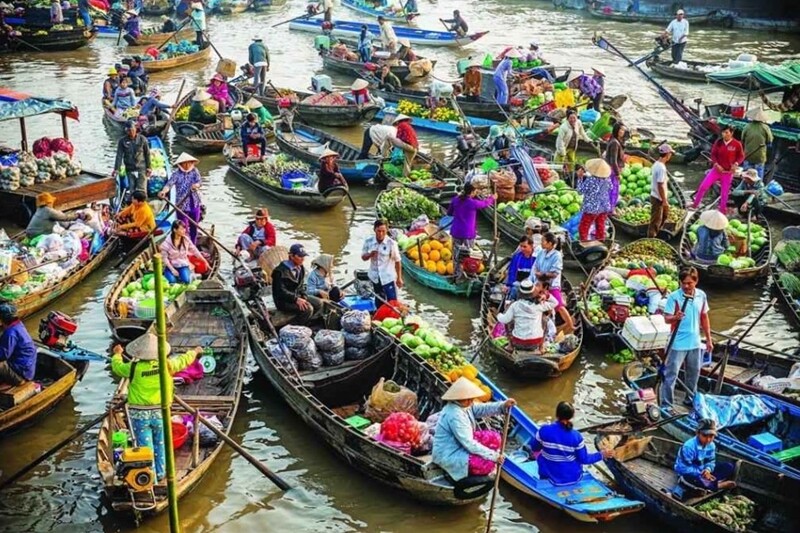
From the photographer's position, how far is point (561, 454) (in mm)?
8945

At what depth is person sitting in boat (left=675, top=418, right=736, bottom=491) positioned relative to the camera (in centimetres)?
887

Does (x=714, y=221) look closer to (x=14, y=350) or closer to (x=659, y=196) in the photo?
(x=659, y=196)

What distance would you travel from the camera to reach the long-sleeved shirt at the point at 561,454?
349 inches

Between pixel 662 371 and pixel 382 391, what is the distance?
3.10m

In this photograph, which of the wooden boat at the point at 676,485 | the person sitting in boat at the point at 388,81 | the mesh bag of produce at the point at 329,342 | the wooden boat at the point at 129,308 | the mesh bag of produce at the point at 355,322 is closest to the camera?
the wooden boat at the point at 676,485

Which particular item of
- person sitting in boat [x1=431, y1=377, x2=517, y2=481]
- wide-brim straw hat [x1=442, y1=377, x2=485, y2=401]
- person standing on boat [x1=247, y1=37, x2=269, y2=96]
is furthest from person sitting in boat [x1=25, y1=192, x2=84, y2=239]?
person standing on boat [x1=247, y1=37, x2=269, y2=96]

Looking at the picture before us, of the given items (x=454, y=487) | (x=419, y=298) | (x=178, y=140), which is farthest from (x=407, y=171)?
(x=454, y=487)

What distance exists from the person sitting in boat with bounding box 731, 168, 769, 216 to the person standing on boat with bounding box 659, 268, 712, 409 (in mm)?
6333

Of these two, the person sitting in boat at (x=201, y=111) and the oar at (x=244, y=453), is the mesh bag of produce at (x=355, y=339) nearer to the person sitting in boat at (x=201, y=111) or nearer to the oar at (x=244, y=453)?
the oar at (x=244, y=453)

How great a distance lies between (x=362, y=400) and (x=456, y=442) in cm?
238

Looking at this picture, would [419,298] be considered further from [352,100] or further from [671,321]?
[352,100]

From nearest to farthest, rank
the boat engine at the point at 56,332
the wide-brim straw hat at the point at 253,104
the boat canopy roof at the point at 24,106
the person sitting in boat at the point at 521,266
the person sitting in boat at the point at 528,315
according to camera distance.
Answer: the person sitting in boat at the point at 528,315
the boat engine at the point at 56,332
the person sitting in boat at the point at 521,266
the boat canopy roof at the point at 24,106
the wide-brim straw hat at the point at 253,104

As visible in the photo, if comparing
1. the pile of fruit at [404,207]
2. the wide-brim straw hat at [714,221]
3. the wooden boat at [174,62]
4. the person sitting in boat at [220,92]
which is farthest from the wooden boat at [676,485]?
the wooden boat at [174,62]

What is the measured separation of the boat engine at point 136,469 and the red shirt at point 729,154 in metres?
11.4
